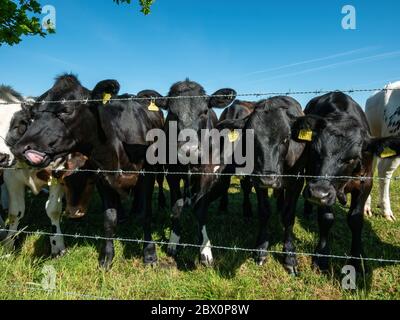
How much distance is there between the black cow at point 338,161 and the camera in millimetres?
3575

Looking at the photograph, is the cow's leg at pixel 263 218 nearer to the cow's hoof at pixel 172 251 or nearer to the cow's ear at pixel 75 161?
the cow's hoof at pixel 172 251

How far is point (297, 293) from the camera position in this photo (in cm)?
370

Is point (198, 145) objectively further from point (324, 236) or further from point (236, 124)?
point (324, 236)

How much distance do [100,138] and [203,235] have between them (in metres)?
1.81

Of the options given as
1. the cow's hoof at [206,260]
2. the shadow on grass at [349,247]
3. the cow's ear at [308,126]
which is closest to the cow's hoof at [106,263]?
the cow's hoof at [206,260]

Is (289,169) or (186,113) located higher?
(186,113)

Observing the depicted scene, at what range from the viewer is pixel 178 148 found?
436 cm

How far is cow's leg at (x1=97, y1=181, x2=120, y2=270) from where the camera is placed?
14.4 feet

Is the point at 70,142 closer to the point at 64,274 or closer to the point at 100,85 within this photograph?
the point at 100,85

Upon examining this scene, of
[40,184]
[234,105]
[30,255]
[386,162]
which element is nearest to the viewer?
[30,255]

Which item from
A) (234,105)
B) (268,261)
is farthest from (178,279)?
(234,105)

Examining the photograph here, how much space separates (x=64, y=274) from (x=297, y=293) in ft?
8.36

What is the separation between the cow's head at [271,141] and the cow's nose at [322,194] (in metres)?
0.41

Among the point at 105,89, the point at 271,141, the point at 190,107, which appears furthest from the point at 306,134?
the point at 105,89
